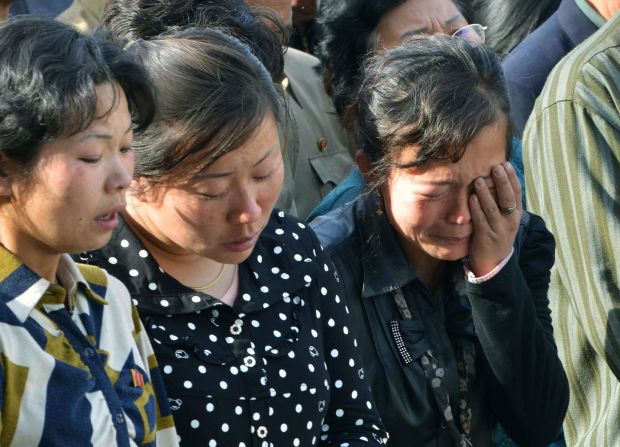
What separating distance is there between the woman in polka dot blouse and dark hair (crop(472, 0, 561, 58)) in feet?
8.28

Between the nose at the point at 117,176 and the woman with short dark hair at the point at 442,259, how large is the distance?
0.93 m

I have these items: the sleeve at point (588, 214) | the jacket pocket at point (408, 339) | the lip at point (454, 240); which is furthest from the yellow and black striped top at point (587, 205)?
the jacket pocket at point (408, 339)

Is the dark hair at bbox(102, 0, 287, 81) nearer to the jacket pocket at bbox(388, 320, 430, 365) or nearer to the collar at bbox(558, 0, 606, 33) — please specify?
the jacket pocket at bbox(388, 320, 430, 365)

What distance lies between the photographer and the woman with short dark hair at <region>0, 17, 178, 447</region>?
1835 mm

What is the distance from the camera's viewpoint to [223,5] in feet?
9.94

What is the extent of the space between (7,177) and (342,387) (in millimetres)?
994

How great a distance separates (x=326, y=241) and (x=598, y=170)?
2.32 ft

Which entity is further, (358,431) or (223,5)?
(223,5)

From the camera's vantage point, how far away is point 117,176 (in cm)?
194

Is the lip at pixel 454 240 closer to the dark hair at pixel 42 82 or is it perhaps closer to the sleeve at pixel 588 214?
the sleeve at pixel 588 214

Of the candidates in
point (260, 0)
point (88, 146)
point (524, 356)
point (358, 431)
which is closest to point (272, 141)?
point (88, 146)

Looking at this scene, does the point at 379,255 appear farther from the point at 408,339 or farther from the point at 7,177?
the point at 7,177

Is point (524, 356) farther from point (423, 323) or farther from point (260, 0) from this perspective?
point (260, 0)

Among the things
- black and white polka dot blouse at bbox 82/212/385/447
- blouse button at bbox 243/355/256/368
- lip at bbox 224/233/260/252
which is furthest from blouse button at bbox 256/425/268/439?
lip at bbox 224/233/260/252
